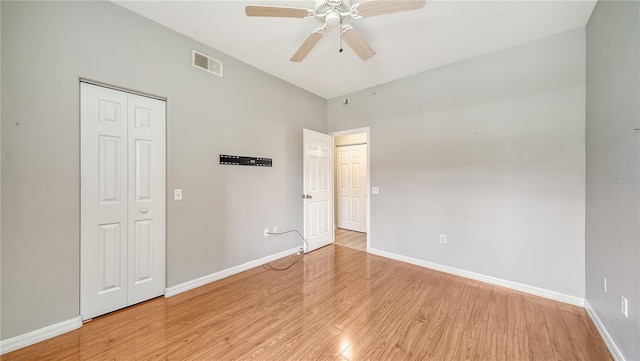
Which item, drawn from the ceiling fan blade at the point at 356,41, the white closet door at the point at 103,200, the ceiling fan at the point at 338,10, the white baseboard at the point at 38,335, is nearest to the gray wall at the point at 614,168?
the ceiling fan at the point at 338,10

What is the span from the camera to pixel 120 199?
2.16 metres

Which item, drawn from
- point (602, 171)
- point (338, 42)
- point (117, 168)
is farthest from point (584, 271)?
point (117, 168)

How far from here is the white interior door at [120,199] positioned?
1.99 m

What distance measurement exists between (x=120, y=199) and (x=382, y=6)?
283cm

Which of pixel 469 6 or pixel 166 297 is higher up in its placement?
pixel 469 6

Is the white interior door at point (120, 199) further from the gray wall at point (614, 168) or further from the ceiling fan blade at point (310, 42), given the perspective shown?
the gray wall at point (614, 168)

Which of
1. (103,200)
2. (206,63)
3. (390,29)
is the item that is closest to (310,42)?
(390,29)

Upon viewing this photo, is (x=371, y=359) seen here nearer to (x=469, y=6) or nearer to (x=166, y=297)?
(x=166, y=297)

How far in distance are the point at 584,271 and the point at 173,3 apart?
188 inches

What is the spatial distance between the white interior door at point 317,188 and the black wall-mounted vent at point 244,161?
0.72 metres

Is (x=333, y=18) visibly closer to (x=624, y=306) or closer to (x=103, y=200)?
(x=103, y=200)

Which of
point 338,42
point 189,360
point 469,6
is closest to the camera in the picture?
point 189,360

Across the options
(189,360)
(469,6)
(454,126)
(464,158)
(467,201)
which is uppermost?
(469,6)

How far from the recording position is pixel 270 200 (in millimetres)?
3482
